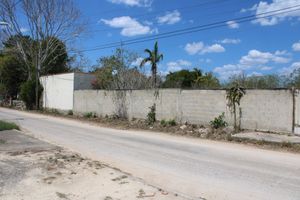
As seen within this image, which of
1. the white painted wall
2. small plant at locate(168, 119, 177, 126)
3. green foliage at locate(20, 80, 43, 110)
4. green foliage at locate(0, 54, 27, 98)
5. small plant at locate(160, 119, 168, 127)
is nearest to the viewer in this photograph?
small plant at locate(168, 119, 177, 126)

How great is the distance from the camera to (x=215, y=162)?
11.4 metres

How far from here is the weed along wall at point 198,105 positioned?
55.5 ft

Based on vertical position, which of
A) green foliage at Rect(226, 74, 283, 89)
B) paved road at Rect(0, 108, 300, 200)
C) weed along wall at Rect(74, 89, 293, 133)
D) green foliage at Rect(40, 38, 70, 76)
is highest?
green foliage at Rect(40, 38, 70, 76)

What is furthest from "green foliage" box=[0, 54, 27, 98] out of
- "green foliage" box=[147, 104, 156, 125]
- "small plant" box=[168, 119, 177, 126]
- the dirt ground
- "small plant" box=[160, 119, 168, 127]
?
the dirt ground

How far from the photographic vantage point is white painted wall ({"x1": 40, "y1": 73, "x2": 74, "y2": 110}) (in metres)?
34.9

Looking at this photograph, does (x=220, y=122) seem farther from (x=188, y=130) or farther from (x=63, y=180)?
(x=63, y=180)

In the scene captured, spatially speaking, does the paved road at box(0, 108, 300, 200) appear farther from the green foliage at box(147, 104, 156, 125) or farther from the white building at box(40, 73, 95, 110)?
the white building at box(40, 73, 95, 110)

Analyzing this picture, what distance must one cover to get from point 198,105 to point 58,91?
2041cm

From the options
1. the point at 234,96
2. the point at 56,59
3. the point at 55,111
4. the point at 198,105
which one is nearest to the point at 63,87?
the point at 55,111

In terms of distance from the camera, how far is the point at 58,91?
3759 cm

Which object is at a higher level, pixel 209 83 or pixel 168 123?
pixel 209 83

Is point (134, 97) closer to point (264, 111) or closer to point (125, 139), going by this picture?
point (125, 139)

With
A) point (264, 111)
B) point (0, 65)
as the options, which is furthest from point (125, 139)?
point (0, 65)

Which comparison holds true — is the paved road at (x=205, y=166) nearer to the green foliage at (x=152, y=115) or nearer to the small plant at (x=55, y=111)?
the green foliage at (x=152, y=115)
